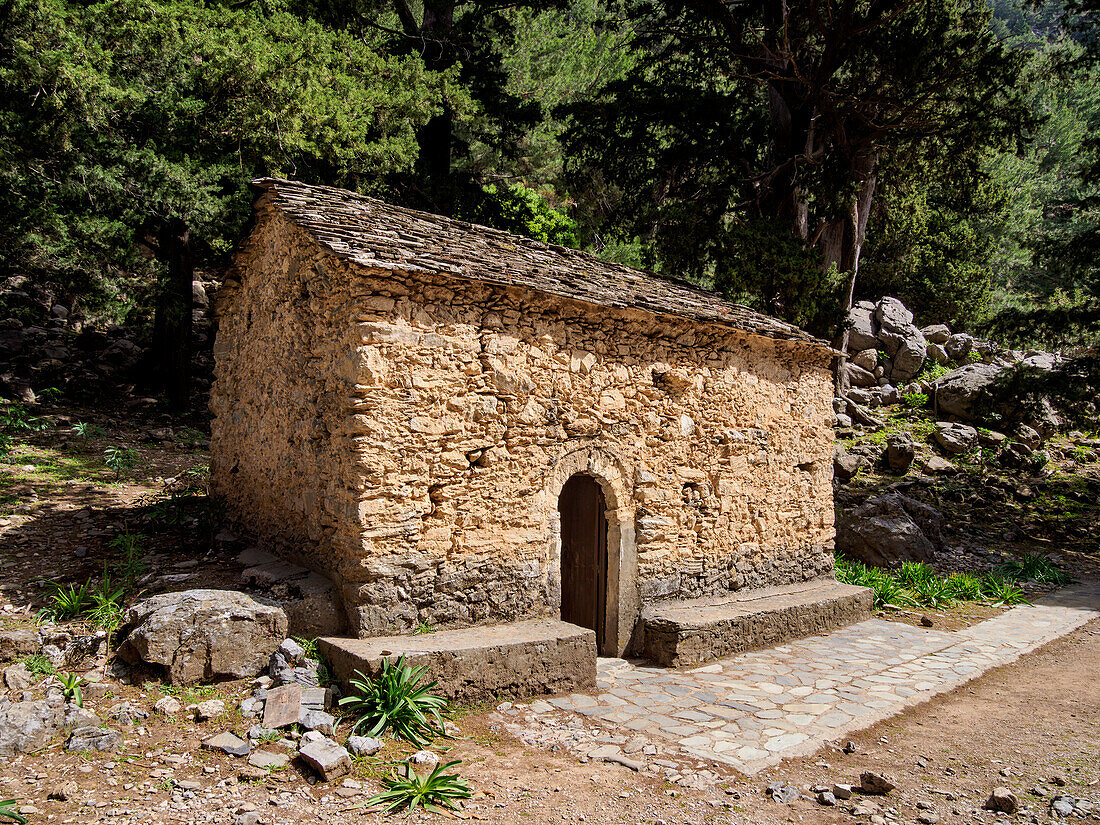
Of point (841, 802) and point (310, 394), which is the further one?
point (310, 394)

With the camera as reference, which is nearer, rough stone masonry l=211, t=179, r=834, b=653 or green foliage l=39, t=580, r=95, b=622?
green foliage l=39, t=580, r=95, b=622

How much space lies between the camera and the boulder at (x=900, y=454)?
54.2 ft

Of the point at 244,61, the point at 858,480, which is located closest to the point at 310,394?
the point at 244,61

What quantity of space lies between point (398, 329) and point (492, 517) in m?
1.86

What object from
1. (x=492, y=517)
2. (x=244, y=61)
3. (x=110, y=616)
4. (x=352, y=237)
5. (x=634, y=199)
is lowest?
(x=110, y=616)

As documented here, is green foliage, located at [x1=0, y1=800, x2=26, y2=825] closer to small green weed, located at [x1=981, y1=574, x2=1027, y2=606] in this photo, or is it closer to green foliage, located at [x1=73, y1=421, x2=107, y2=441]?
green foliage, located at [x1=73, y1=421, x2=107, y2=441]

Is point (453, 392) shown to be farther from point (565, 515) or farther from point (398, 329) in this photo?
point (565, 515)

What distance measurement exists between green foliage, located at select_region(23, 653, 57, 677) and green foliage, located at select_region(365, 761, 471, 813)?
8.42ft

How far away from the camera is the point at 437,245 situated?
21.1 ft

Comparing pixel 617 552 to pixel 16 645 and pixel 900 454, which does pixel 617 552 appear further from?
pixel 900 454

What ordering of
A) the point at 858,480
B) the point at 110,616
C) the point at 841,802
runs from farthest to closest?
1. the point at 858,480
2. the point at 110,616
3. the point at 841,802

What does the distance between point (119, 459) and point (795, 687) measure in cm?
1034

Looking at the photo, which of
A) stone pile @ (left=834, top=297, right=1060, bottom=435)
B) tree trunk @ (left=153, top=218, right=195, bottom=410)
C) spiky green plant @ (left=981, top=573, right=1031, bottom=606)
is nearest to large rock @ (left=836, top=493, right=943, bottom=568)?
spiky green plant @ (left=981, top=573, right=1031, bottom=606)

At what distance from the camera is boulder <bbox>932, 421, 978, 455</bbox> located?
17406 mm
